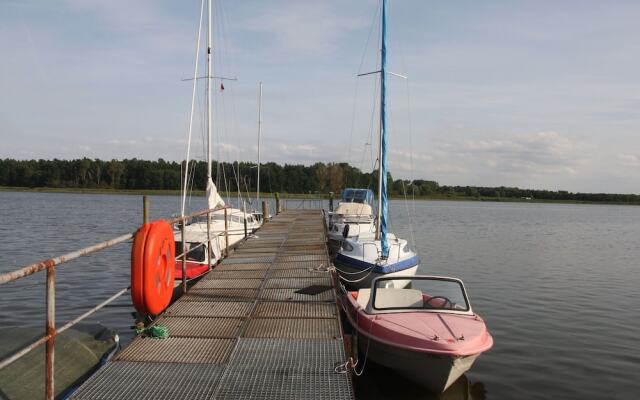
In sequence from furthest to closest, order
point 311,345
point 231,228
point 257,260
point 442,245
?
point 442,245 < point 231,228 < point 257,260 < point 311,345

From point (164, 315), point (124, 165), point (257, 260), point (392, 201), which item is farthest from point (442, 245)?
point (124, 165)

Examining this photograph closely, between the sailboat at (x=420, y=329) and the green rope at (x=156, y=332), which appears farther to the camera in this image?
the sailboat at (x=420, y=329)

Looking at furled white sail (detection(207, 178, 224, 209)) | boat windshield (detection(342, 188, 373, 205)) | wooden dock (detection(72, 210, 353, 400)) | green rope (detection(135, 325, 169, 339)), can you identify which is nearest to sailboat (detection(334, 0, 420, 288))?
wooden dock (detection(72, 210, 353, 400))

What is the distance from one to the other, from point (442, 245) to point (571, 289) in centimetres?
1452

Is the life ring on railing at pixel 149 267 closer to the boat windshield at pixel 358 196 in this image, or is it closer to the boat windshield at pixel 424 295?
the boat windshield at pixel 424 295

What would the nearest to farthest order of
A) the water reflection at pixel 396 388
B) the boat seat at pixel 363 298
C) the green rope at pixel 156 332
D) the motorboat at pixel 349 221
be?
1. the green rope at pixel 156 332
2. the water reflection at pixel 396 388
3. the boat seat at pixel 363 298
4. the motorboat at pixel 349 221

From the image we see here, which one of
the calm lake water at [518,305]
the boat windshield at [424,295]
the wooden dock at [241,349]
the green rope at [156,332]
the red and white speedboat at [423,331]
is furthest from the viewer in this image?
the calm lake water at [518,305]

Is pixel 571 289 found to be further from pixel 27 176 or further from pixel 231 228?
pixel 27 176

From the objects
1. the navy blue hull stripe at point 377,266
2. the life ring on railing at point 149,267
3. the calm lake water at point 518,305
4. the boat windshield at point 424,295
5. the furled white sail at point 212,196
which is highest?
the furled white sail at point 212,196

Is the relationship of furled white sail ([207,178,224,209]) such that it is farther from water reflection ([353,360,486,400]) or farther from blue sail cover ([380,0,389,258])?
water reflection ([353,360,486,400])

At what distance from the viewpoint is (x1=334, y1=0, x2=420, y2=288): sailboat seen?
16531 mm

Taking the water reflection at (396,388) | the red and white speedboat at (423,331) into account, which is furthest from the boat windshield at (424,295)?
the water reflection at (396,388)

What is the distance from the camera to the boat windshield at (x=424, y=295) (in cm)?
982

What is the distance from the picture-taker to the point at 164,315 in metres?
8.83
